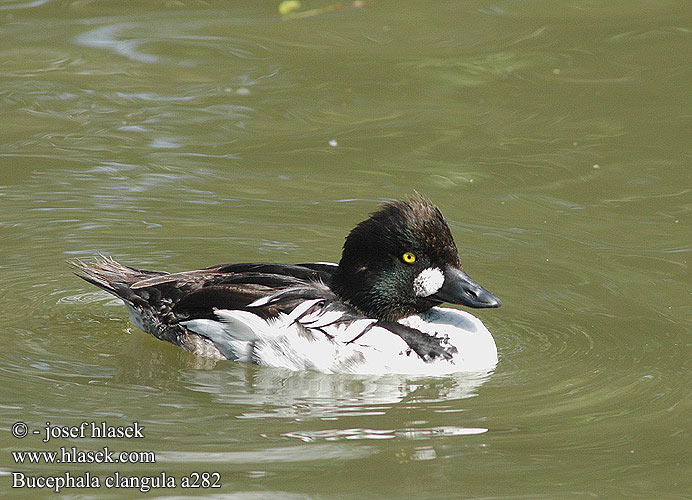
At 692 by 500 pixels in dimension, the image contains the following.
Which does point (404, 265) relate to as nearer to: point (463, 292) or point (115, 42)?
point (463, 292)

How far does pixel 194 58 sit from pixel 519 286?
18.1 feet

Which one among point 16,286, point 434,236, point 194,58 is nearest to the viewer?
point 434,236

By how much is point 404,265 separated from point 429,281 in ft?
0.60

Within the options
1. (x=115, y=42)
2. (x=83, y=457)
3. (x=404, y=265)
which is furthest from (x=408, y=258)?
(x=115, y=42)

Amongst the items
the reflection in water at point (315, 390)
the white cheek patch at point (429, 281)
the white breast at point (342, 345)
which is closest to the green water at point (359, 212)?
the reflection in water at point (315, 390)

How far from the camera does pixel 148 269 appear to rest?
9000 mm

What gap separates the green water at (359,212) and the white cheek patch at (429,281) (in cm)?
57

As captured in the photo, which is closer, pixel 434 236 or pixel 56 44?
pixel 434 236

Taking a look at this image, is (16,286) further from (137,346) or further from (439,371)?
(439,371)

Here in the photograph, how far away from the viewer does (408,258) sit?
7.57 m

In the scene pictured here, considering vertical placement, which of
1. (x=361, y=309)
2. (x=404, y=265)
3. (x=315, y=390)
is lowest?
(x=315, y=390)

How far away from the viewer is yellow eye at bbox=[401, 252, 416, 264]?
755cm

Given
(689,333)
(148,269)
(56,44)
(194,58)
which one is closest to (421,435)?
(689,333)

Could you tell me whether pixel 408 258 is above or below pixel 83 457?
above
